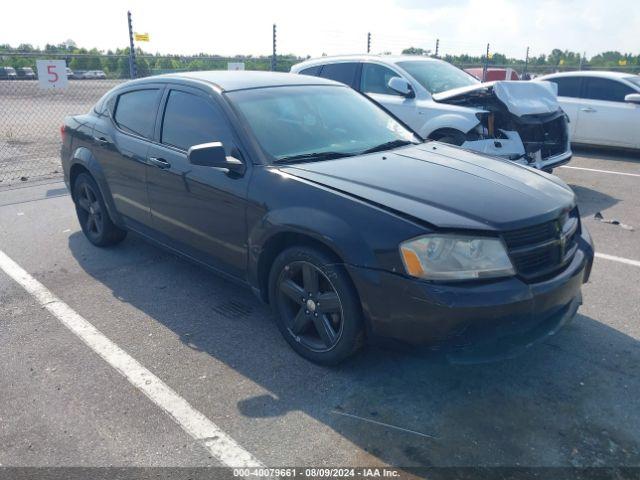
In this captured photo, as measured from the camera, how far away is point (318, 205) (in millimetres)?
3162

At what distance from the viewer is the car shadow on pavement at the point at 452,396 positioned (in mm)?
2703

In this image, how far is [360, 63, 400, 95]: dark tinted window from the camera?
8.14 meters

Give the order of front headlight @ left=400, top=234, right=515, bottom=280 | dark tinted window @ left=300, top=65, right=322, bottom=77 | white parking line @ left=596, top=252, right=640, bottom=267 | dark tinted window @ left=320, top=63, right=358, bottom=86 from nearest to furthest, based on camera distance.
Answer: front headlight @ left=400, top=234, right=515, bottom=280, white parking line @ left=596, top=252, right=640, bottom=267, dark tinted window @ left=320, top=63, right=358, bottom=86, dark tinted window @ left=300, top=65, right=322, bottom=77

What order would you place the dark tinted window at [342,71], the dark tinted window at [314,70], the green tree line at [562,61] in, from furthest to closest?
the green tree line at [562,61] < the dark tinted window at [314,70] < the dark tinted window at [342,71]

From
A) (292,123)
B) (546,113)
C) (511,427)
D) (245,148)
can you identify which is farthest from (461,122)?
(511,427)

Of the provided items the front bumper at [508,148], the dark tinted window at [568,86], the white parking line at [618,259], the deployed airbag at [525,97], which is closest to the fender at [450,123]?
the front bumper at [508,148]

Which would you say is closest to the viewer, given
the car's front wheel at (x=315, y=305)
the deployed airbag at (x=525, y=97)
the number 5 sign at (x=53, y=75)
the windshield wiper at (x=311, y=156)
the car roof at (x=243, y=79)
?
the car's front wheel at (x=315, y=305)

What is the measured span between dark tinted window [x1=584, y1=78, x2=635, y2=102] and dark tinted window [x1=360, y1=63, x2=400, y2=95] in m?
4.59

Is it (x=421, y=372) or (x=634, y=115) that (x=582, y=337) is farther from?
(x=634, y=115)

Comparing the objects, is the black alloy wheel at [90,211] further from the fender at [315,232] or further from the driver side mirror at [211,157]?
the fender at [315,232]

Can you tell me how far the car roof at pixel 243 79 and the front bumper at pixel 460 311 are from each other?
189cm

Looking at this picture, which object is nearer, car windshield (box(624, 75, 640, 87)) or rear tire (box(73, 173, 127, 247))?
rear tire (box(73, 173, 127, 247))

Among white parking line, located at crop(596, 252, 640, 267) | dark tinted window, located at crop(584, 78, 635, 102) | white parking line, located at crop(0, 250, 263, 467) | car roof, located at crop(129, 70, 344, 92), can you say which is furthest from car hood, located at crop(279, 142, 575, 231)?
dark tinted window, located at crop(584, 78, 635, 102)

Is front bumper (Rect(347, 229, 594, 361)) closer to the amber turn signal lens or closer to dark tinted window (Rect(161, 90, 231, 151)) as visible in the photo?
the amber turn signal lens
